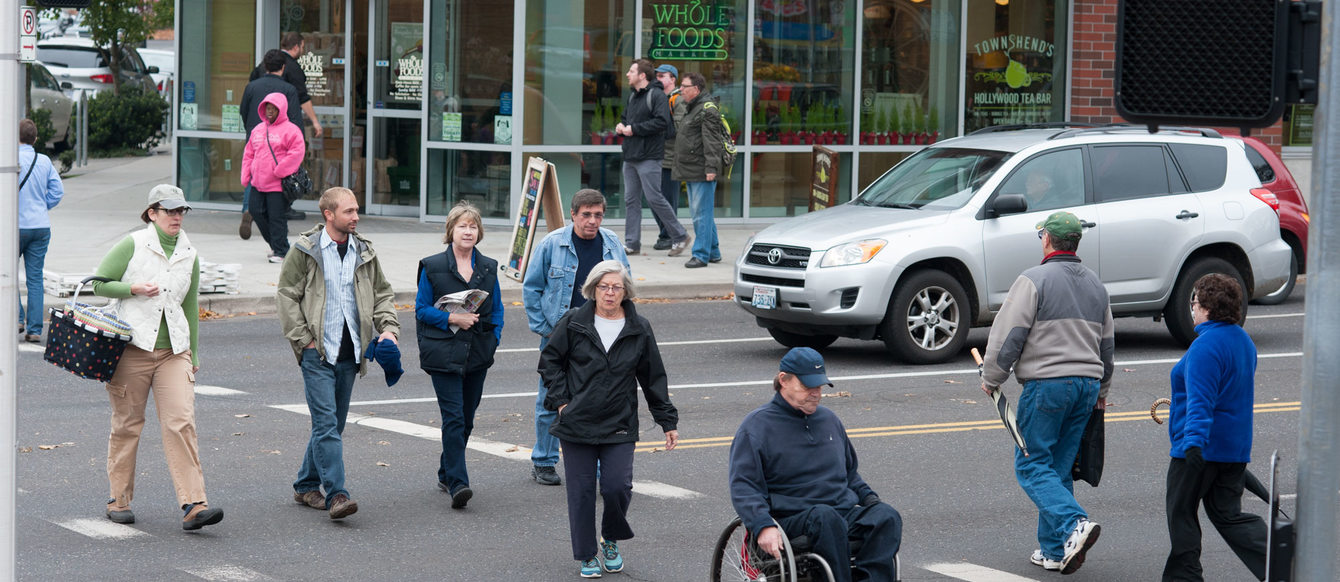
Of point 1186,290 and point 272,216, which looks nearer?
point 1186,290

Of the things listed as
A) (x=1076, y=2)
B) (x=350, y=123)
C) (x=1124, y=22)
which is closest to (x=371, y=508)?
(x=1124, y=22)

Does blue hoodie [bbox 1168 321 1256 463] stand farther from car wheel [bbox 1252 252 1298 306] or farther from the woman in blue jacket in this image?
car wheel [bbox 1252 252 1298 306]

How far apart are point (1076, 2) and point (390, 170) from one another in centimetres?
1023

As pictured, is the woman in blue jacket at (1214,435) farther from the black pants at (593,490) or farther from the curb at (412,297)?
the curb at (412,297)

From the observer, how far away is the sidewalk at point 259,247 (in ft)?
52.9

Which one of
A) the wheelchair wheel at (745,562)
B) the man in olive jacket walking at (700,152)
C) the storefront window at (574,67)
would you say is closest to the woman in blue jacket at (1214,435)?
the wheelchair wheel at (745,562)

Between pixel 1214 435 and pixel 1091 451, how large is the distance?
1.00 m

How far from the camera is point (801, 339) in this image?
13953mm

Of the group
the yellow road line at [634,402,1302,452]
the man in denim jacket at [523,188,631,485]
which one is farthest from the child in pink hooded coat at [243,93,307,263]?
the man in denim jacket at [523,188,631,485]

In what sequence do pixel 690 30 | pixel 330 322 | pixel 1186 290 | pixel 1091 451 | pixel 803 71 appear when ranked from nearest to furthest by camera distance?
pixel 1091 451 → pixel 330 322 → pixel 1186 290 → pixel 690 30 → pixel 803 71

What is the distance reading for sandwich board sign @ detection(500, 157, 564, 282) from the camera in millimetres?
13461

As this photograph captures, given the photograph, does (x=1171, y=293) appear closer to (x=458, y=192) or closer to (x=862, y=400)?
(x=862, y=400)

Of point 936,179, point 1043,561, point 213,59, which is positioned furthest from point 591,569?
point 213,59

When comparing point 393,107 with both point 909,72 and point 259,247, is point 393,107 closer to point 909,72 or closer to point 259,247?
point 259,247
